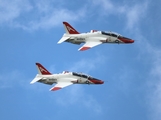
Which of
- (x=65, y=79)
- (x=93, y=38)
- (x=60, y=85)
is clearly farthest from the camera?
(x=93, y=38)

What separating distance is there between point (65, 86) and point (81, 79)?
493cm

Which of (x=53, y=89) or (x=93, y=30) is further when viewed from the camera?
(x=93, y=30)

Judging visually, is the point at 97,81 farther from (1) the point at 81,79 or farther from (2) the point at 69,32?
(2) the point at 69,32

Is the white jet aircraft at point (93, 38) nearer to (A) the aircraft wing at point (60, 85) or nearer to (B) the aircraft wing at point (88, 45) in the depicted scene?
(B) the aircraft wing at point (88, 45)

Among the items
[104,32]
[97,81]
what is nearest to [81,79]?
[97,81]

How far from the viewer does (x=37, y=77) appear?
494 ft

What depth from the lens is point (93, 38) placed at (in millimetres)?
153125

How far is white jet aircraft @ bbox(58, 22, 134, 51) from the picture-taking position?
153m

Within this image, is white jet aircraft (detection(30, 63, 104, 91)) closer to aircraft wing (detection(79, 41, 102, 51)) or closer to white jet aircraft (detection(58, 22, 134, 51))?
aircraft wing (detection(79, 41, 102, 51))

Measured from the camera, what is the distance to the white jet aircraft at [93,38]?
152625 millimetres

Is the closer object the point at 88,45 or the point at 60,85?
the point at 60,85

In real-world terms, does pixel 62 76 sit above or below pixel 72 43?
below

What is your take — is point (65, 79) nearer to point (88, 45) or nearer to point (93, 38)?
point (88, 45)

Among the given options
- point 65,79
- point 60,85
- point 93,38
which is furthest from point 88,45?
point 60,85
